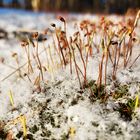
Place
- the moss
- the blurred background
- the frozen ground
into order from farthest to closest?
the blurred background < the moss < the frozen ground

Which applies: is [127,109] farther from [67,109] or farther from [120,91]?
[67,109]

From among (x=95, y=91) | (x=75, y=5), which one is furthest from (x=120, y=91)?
(x=75, y=5)

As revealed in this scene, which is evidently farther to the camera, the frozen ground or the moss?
the moss

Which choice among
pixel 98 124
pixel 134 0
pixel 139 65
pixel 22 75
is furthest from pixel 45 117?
pixel 134 0

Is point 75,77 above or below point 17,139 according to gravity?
above

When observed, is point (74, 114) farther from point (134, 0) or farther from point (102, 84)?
point (134, 0)

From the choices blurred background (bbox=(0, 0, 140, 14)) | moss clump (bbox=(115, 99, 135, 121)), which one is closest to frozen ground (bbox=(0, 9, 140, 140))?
moss clump (bbox=(115, 99, 135, 121))

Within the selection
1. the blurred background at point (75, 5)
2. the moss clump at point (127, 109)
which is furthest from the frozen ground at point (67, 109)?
the blurred background at point (75, 5)

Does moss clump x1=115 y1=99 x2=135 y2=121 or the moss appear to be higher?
the moss

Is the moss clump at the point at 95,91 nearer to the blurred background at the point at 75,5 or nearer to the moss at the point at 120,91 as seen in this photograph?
the moss at the point at 120,91

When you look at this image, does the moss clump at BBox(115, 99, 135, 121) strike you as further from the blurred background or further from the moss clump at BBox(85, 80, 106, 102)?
the blurred background

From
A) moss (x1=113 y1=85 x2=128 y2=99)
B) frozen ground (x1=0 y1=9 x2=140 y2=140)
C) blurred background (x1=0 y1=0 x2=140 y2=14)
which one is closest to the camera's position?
frozen ground (x1=0 y1=9 x2=140 y2=140)
